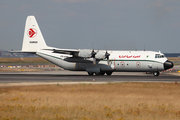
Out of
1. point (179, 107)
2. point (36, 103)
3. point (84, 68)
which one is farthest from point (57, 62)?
point (179, 107)

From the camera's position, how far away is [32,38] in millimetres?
48906

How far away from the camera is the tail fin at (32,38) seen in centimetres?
4872

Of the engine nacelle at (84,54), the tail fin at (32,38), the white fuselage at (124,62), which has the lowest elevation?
the white fuselage at (124,62)

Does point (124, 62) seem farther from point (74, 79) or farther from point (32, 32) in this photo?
point (32, 32)

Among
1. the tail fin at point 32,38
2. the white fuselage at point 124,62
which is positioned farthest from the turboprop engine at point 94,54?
the tail fin at point 32,38

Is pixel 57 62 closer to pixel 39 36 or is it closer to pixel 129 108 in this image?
pixel 39 36

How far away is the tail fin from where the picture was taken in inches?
1918

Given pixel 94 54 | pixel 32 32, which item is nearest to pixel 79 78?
pixel 94 54

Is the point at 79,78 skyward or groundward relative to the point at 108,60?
groundward

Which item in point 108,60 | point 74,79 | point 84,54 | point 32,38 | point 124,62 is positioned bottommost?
point 74,79

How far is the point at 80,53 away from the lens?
43.2 m

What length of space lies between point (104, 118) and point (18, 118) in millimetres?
4585

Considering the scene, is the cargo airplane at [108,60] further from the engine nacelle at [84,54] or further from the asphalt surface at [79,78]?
the asphalt surface at [79,78]

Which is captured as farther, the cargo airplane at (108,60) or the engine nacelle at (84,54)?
the engine nacelle at (84,54)
